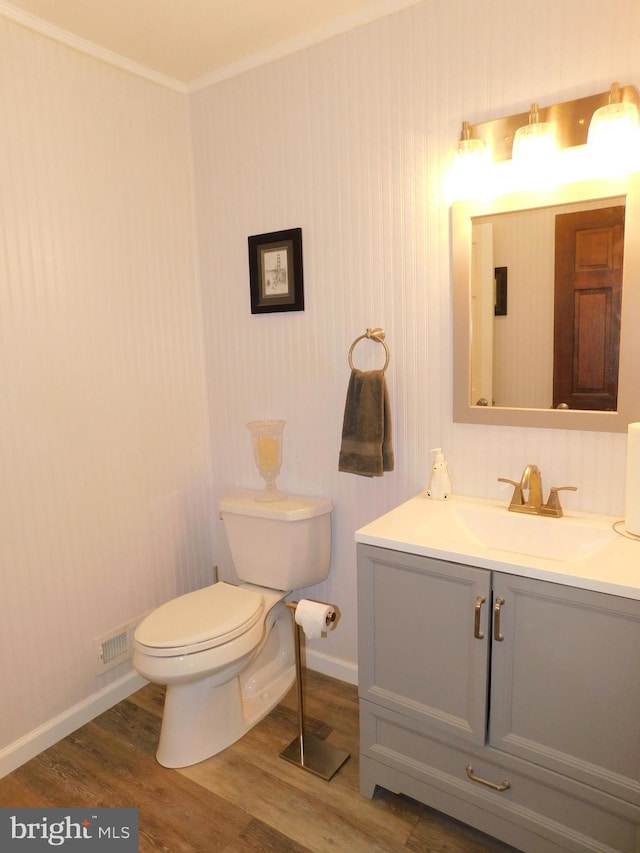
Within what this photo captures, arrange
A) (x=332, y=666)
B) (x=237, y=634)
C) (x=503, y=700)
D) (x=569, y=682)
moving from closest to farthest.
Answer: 1. (x=569, y=682)
2. (x=503, y=700)
3. (x=237, y=634)
4. (x=332, y=666)

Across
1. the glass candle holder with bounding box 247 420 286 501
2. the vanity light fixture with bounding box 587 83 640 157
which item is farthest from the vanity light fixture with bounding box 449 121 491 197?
the glass candle holder with bounding box 247 420 286 501

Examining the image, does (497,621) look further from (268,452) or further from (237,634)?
(268,452)

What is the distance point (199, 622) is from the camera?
1895 millimetres

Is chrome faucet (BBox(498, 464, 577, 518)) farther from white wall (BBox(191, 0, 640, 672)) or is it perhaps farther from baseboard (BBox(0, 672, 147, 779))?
baseboard (BBox(0, 672, 147, 779))

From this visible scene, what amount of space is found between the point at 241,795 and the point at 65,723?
0.75 metres

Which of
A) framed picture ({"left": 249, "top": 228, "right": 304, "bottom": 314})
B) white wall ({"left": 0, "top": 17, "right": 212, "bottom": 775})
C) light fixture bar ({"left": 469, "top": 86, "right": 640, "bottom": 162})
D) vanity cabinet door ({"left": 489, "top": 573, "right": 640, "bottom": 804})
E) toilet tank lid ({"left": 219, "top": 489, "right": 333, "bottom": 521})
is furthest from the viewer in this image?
framed picture ({"left": 249, "top": 228, "right": 304, "bottom": 314})

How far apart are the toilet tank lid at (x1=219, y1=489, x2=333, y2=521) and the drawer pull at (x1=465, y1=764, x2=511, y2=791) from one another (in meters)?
0.96

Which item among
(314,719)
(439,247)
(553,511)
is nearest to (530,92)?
(439,247)

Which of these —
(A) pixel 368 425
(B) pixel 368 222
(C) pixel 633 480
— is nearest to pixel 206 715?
(A) pixel 368 425

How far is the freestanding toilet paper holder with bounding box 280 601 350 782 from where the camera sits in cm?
187

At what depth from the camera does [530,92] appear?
5.50 feet

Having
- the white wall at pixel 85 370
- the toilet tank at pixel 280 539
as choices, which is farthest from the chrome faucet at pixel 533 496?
the white wall at pixel 85 370

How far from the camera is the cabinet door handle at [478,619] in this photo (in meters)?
1.44

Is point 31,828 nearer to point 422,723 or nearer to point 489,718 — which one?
point 422,723
